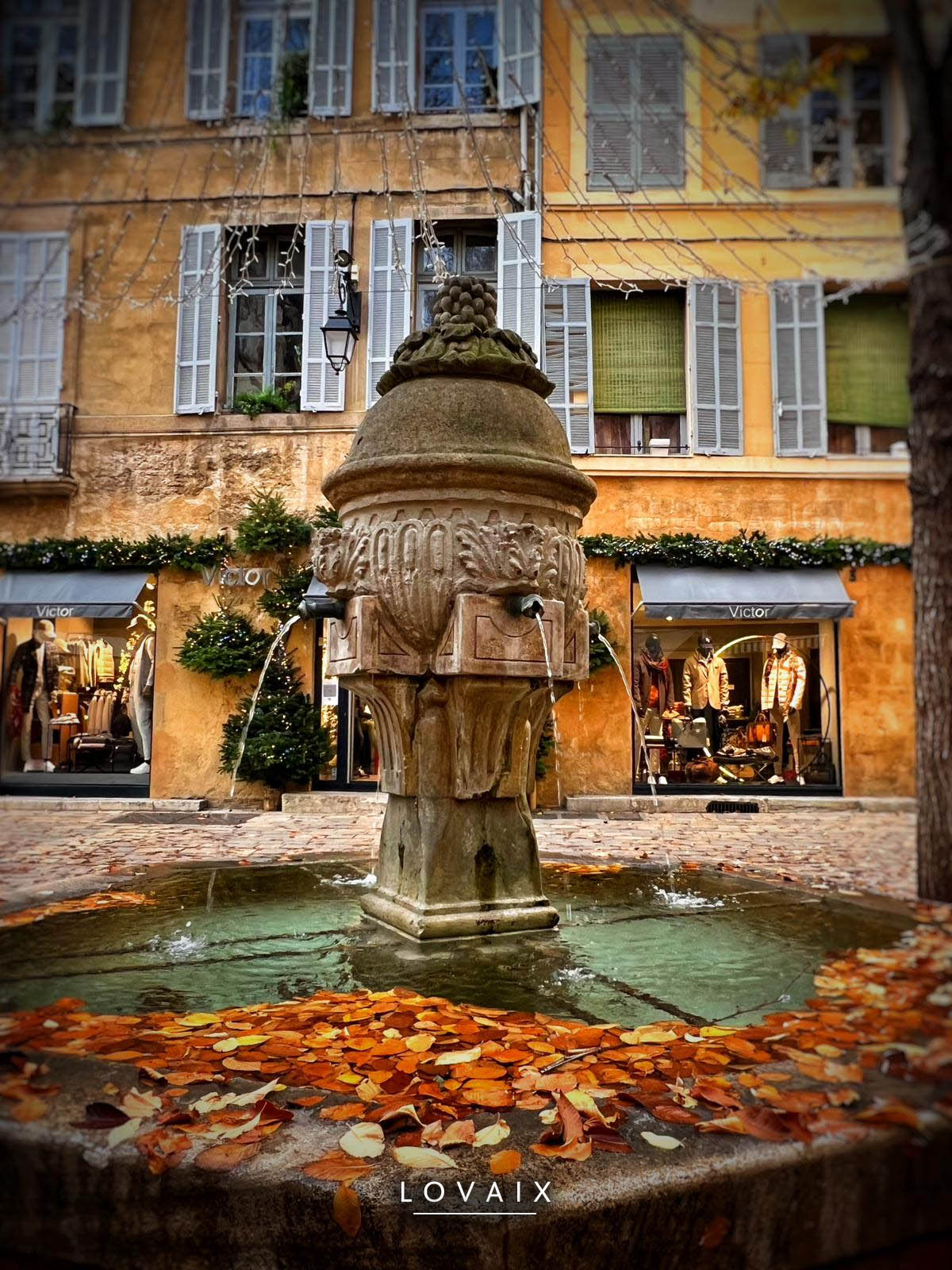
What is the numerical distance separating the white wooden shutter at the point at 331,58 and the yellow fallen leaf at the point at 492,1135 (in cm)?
202

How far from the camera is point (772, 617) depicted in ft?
35.8

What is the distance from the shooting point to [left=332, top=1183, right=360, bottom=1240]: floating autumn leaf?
4.62 feet

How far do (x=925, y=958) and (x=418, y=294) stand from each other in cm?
448

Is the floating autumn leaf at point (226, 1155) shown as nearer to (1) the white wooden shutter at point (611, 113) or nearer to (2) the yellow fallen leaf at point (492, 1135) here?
(2) the yellow fallen leaf at point (492, 1135)

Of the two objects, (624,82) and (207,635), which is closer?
(624,82)

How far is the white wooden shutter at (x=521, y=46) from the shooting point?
5.82 ft

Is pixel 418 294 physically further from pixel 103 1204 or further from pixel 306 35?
pixel 103 1204

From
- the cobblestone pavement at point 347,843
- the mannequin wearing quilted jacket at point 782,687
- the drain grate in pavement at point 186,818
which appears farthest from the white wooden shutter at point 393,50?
the mannequin wearing quilted jacket at point 782,687

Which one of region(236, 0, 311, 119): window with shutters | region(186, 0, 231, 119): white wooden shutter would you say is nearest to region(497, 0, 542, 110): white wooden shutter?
region(236, 0, 311, 119): window with shutters

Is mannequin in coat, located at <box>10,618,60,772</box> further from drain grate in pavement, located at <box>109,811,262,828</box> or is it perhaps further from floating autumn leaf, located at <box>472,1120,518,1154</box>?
floating autumn leaf, located at <box>472,1120,518,1154</box>

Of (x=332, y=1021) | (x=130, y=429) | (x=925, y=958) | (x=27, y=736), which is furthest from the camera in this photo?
(x=130, y=429)

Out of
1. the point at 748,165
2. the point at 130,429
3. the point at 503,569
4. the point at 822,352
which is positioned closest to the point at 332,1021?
the point at 503,569

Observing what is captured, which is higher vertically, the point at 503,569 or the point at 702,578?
the point at 702,578

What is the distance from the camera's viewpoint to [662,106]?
1.67m
